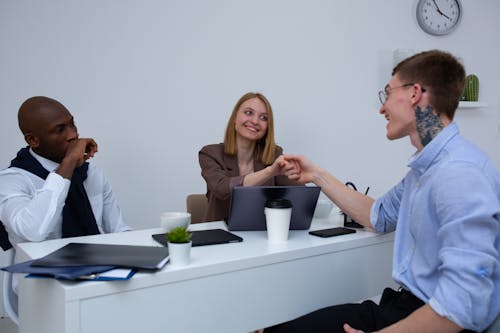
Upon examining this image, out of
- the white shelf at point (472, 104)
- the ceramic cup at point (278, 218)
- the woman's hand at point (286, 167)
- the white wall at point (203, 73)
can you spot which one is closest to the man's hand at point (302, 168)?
the woman's hand at point (286, 167)

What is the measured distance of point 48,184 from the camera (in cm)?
149

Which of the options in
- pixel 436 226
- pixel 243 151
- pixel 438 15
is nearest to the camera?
pixel 436 226

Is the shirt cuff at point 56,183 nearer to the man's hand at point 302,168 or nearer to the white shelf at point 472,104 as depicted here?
the man's hand at point 302,168

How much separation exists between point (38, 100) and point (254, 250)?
3.37 feet

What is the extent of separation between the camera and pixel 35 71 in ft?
7.67

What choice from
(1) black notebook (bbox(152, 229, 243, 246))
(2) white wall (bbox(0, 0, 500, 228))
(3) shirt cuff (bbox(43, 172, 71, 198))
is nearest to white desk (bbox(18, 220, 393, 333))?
(1) black notebook (bbox(152, 229, 243, 246))

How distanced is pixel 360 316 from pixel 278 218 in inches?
15.4

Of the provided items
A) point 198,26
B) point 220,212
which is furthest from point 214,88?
point 220,212

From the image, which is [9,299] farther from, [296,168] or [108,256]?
[296,168]

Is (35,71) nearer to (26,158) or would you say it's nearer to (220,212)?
(26,158)

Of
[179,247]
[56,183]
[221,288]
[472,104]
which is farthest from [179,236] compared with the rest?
[472,104]

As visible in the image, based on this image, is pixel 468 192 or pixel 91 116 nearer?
pixel 468 192

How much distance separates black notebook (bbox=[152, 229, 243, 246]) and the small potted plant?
7.9 inches

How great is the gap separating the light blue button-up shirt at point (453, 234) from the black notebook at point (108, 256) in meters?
0.68
